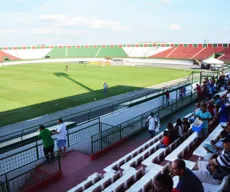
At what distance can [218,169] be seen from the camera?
4293 mm

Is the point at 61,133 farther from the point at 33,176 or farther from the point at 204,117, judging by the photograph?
the point at 204,117

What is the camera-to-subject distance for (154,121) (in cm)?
969

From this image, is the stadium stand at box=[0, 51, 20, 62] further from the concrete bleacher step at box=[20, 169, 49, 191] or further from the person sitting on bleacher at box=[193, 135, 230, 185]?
the person sitting on bleacher at box=[193, 135, 230, 185]

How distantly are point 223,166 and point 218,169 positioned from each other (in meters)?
0.12

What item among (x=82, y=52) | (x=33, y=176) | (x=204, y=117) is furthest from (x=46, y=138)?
(x=82, y=52)

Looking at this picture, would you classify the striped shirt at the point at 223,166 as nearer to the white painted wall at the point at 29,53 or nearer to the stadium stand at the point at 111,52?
the stadium stand at the point at 111,52

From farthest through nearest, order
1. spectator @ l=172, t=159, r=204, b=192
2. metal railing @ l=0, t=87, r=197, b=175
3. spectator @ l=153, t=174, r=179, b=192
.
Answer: metal railing @ l=0, t=87, r=197, b=175, spectator @ l=172, t=159, r=204, b=192, spectator @ l=153, t=174, r=179, b=192

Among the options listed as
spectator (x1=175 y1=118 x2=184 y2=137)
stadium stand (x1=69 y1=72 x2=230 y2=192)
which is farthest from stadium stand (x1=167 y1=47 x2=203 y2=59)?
stadium stand (x1=69 y1=72 x2=230 y2=192)

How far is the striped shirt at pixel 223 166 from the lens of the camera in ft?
13.7

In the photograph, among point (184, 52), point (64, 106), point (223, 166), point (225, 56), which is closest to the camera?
point (223, 166)

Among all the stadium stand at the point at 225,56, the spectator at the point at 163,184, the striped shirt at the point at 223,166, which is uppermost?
the stadium stand at the point at 225,56

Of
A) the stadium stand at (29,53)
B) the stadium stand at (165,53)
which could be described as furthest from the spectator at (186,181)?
the stadium stand at (29,53)

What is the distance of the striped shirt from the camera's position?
4180mm

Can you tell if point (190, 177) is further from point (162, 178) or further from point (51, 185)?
point (51, 185)
